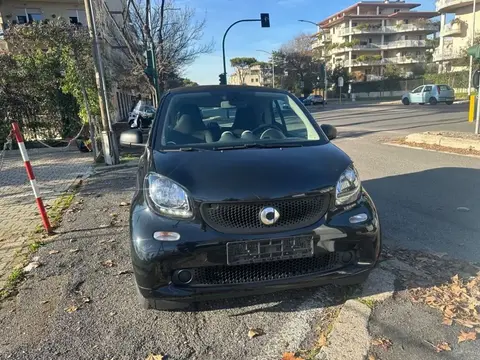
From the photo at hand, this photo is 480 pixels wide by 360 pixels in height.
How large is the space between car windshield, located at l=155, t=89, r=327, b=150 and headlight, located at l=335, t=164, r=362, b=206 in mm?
627

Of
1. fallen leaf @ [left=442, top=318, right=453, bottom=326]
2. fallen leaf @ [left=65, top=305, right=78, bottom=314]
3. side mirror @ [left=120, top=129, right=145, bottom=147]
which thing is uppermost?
side mirror @ [left=120, top=129, right=145, bottom=147]

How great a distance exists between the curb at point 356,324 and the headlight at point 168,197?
4.23 ft

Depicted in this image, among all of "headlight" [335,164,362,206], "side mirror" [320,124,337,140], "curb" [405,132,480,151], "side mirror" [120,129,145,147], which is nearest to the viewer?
"headlight" [335,164,362,206]

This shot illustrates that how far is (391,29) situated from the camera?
71250 mm

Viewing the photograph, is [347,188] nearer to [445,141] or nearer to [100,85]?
[100,85]

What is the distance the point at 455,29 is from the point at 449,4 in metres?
3.38

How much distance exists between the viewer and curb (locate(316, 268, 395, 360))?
→ 238cm

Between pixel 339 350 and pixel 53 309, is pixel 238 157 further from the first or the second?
pixel 53 309

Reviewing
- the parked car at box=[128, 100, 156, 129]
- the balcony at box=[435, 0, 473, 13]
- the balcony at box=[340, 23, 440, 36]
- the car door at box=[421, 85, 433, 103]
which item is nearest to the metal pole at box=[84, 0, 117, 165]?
the parked car at box=[128, 100, 156, 129]

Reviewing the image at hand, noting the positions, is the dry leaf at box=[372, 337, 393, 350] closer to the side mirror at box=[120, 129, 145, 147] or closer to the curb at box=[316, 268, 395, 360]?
the curb at box=[316, 268, 395, 360]

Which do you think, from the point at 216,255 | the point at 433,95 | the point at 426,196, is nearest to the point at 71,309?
the point at 216,255

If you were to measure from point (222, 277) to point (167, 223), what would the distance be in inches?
20.7

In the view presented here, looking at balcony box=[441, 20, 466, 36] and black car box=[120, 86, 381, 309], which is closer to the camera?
black car box=[120, 86, 381, 309]

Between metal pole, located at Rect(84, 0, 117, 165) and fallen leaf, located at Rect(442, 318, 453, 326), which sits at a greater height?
metal pole, located at Rect(84, 0, 117, 165)
